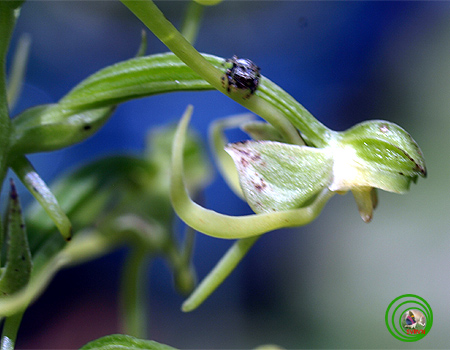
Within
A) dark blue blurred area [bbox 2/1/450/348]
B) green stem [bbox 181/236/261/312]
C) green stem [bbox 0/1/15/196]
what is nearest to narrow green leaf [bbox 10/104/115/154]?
green stem [bbox 0/1/15/196]

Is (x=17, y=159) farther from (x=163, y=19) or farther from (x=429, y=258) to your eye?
(x=429, y=258)

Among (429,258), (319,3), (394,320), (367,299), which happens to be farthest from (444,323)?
(319,3)

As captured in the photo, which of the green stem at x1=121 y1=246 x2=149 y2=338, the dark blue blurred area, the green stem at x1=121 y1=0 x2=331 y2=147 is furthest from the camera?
the dark blue blurred area

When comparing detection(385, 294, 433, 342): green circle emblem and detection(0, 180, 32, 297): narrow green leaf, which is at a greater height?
detection(385, 294, 433, 342): green circle emblem

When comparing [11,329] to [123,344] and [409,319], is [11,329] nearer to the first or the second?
[123,344]

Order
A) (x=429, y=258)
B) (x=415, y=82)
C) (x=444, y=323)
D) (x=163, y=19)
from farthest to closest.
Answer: (x=415, y=82)
(x=429, y=258)
(x=444, y=323)
(x=163, y=19)

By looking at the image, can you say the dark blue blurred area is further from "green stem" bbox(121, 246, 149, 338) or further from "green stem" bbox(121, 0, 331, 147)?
"green stem" bbox(121, 0, 331, 147)

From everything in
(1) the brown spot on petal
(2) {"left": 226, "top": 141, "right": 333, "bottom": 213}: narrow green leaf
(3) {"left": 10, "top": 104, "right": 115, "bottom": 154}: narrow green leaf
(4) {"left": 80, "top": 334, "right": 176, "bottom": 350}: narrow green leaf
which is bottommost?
(4) {"left": 80, "top": 334, "right": 176, "bottom": 350}: narrow green leaf
